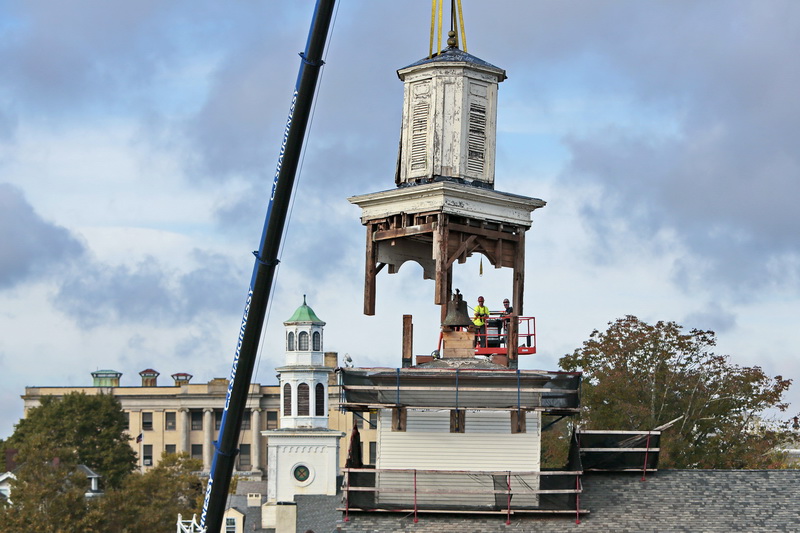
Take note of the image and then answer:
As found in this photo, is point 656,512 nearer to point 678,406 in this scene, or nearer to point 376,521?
point 376,521

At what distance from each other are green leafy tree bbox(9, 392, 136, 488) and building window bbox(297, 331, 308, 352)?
25.3 metres

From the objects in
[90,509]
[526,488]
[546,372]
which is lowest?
[90,509]

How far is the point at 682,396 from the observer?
2997 inches

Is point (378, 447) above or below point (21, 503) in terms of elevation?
above

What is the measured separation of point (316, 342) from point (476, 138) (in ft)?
297

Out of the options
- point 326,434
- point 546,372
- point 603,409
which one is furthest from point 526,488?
point 326,434

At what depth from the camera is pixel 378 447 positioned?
4272 centimetres

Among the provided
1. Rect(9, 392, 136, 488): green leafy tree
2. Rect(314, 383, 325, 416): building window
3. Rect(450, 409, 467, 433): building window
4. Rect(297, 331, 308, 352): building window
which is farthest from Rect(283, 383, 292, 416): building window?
Rect(450, 409, 467, 433): building window

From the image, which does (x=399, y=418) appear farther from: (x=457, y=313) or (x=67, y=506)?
(x=67, y=506)

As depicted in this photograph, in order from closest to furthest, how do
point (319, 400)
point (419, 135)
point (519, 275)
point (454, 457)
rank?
point (454, 457) → point (419, 135) → point (519, 275) → point (319, 400)

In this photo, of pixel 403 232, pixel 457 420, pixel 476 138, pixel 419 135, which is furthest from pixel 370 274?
pixel 457 420

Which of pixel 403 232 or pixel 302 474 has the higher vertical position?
pixel 403 232

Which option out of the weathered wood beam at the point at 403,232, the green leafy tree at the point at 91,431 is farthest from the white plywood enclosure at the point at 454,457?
the green leafy tree at the point at 91,431

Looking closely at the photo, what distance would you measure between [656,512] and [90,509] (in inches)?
2111
